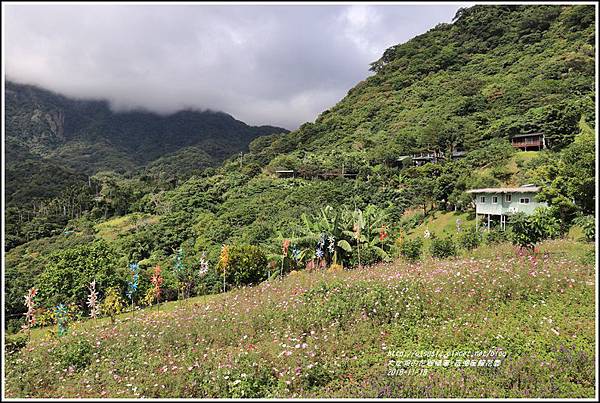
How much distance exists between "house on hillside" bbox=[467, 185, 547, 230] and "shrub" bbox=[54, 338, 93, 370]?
21736 mm

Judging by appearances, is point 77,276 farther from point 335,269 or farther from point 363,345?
point 363,345

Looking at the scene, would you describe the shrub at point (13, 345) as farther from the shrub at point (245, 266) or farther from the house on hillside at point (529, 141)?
the house on hillside at point (529, 141)

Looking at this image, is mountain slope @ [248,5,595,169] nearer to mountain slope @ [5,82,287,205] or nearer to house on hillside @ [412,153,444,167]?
house on hillside @ [412,153,444,167]

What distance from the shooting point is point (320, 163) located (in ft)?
159

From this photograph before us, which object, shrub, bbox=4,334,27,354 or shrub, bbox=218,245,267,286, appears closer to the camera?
shrub, bbox=4,334,27,354

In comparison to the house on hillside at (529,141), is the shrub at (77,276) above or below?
below

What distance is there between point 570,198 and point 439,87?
5629cm

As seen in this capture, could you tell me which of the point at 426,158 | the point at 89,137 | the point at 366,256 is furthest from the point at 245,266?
the point at 89,137

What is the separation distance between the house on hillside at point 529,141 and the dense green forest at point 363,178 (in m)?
0.78

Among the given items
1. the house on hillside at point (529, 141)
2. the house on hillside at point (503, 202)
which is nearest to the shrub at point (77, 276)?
the house on hillside at point (503, 202)

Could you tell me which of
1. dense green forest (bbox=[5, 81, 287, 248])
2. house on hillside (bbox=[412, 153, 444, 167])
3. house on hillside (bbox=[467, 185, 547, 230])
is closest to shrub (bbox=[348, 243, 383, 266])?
house on hillside (bbox=[467, 185, 547, 230])

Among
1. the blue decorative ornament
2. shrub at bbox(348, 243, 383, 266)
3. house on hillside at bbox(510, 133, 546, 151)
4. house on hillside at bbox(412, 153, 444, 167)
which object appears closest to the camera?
shrub at bbox(348, 243, 383, 266)

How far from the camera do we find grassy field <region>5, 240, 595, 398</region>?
4312mm

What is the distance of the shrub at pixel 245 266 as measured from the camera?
14.9 metres
